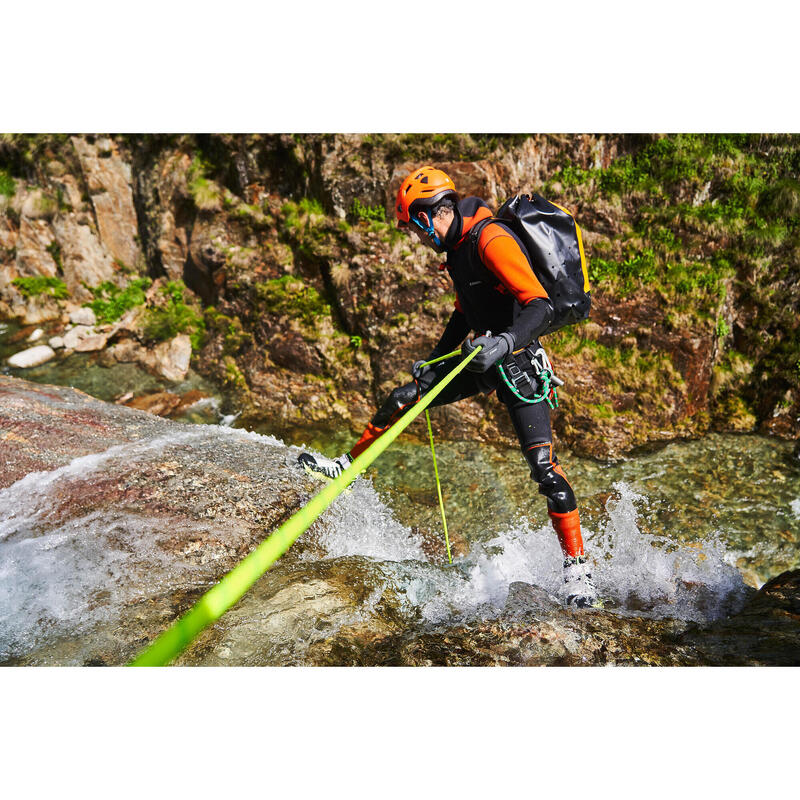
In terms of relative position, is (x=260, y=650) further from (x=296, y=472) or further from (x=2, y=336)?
(x=2, y=336)

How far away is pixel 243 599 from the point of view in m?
3.37

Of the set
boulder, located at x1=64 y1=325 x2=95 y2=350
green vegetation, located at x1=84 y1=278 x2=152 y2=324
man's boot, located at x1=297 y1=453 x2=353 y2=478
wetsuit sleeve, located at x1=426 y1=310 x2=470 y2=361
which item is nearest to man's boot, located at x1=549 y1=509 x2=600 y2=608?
wetsuit sleeve, located at x1=426 y1=310 x2=470 y2=361

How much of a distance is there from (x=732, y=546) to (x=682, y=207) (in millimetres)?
4925

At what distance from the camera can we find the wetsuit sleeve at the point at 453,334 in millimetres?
4688

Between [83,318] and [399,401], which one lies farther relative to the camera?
[83,318]

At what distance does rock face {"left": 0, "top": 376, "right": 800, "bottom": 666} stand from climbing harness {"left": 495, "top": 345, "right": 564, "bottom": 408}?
148cm

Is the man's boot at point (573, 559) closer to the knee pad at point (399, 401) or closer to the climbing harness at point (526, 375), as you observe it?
the climbing harness at point (526, 375)

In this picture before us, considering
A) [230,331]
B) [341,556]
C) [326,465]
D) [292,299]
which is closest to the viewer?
[341,556]

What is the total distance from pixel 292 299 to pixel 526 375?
17.9 feet

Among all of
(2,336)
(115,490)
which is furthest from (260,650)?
(2,336)

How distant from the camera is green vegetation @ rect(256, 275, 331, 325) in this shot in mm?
8250

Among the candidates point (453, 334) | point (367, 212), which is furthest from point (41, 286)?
point (453, 334)

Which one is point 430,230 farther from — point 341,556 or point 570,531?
point 341,556

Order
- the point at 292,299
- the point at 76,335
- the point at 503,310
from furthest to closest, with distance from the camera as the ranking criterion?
the point at 76,335, the point at 292,299, the point at 503,310
